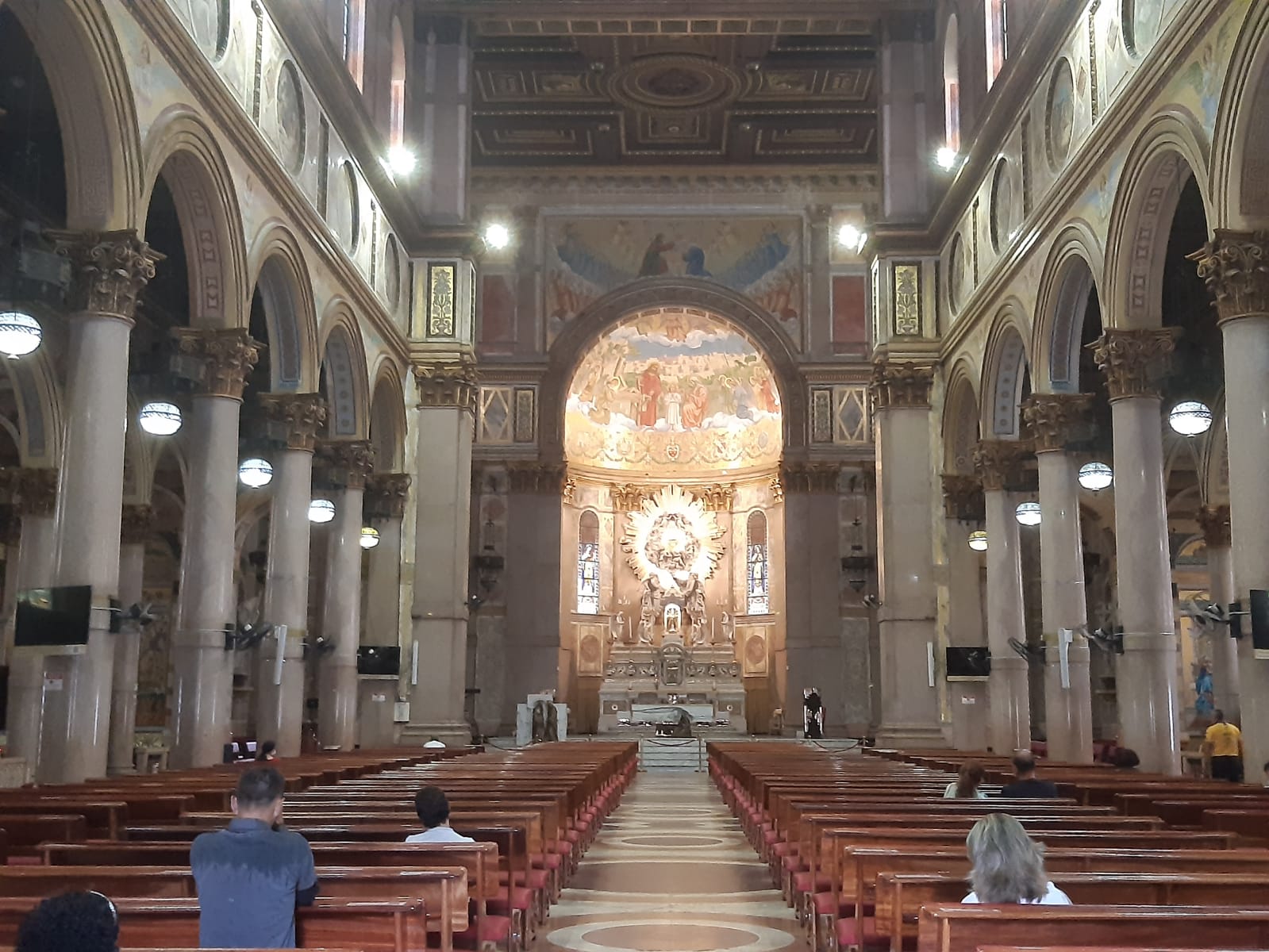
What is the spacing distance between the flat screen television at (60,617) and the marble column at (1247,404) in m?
11.6

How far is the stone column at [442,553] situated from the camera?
27.1m

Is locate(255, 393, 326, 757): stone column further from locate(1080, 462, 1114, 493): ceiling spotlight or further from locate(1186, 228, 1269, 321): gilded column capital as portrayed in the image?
locate(1186, 228, 1269, 321): gilded column capital

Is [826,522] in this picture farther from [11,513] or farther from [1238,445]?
[1238,445]

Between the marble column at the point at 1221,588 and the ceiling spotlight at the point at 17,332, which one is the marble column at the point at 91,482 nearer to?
the ceiling spotlight at the point at 17,332

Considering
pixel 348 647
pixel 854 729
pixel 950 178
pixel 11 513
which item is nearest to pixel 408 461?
pixel 348 647

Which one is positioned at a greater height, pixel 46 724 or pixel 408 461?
pixel 408 461

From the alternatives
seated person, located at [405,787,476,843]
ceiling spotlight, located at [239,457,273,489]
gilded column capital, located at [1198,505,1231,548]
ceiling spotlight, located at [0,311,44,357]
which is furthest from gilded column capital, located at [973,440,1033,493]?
seated person, located at [405,787,476,843]

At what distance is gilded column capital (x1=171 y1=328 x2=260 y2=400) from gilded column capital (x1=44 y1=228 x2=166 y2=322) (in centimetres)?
365

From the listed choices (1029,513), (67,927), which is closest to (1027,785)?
(67,927)

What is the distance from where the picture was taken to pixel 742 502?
4378cm

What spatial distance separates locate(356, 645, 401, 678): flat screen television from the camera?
25.8 meters

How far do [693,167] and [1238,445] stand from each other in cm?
2655

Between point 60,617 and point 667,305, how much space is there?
1043 inches

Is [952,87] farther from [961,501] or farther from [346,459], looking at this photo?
[346,459]
